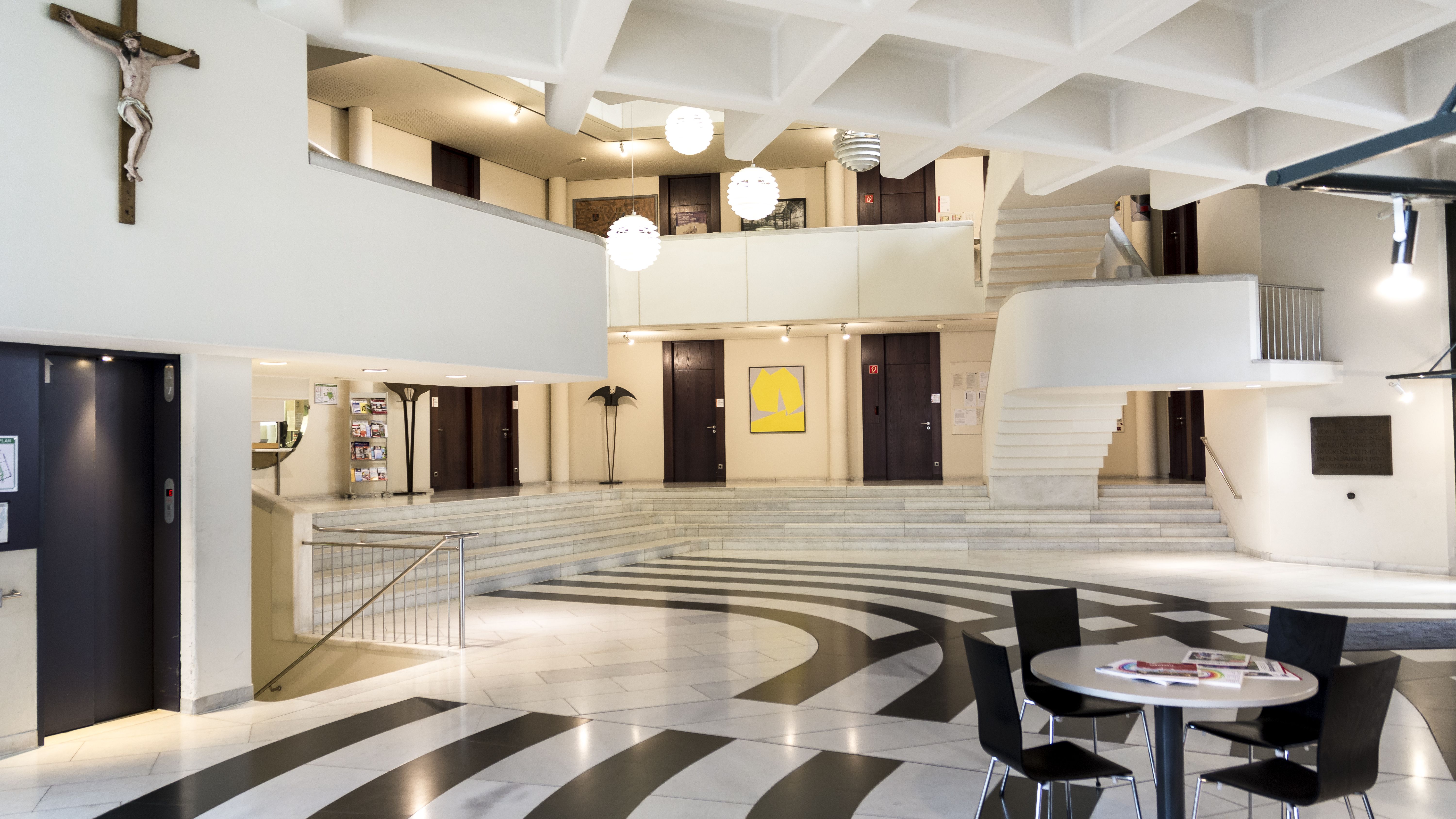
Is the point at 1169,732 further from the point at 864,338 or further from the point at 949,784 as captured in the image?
the point at 864,338

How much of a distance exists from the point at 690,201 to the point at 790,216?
1.77m

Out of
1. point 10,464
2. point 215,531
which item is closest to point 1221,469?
point 215,531

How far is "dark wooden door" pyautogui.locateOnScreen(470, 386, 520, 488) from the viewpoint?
49.2 feet

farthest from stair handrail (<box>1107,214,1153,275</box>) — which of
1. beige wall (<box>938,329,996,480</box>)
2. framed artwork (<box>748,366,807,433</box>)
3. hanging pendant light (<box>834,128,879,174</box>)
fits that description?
framed artwork (<box>748,366,807,433</box>)

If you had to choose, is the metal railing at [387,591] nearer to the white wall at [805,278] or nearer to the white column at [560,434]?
the white wall at [805,278]

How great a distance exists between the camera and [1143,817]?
369 centimetres

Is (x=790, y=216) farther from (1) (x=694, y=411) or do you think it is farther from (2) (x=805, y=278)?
(1) (x=694, y=411)

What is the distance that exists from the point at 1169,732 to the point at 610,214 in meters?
14.4

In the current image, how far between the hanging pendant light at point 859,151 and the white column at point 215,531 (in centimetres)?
558

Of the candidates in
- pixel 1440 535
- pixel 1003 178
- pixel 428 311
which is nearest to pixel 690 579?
pixel 428 311

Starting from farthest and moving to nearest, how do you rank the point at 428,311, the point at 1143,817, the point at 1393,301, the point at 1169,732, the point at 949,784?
the point at 1393,301, the point at 428,311, the point at 949,784, the point at 1143,817, the point at 1169,732

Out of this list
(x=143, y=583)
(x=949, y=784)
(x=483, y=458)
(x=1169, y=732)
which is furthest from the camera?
(x=483, y=458)

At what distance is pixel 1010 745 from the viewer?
126 inches

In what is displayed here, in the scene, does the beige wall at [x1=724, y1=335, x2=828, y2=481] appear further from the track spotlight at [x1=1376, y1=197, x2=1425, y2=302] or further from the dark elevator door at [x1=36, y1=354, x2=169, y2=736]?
the track spotlight at [x1=1376, y1=197, x2=1425, y2=302]
